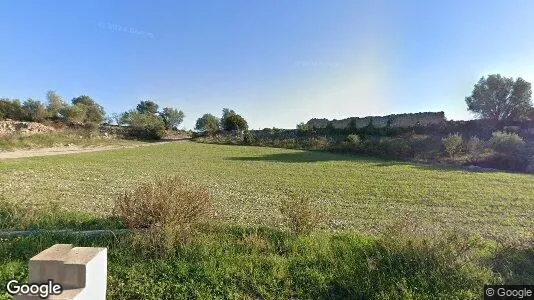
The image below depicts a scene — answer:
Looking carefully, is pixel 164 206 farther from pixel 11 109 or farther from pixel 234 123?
pixel 11 109

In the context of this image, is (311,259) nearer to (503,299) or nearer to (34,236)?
(503,299)

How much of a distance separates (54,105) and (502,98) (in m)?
67.0

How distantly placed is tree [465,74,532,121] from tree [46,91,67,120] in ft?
207

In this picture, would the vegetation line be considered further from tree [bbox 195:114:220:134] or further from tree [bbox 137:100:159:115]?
tree [bbox 137:100:159:115]

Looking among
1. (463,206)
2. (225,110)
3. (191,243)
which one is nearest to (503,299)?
(191,243)

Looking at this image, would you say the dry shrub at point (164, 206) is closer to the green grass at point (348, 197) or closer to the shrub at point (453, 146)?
the green grass at point (348, 197)

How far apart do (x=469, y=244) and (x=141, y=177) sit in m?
11.9

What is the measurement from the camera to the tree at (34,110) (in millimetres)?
47781

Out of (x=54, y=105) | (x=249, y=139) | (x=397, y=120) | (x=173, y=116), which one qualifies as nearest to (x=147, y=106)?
(x=173, y=116)

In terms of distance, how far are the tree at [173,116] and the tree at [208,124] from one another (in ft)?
25.2

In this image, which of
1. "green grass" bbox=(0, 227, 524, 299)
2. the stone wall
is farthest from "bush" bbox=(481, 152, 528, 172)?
"green grass" bbox=(0, 227, 524, 299)

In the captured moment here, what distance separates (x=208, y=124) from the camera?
54344 millimetres

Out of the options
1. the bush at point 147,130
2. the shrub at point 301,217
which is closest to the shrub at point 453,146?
the shrub at point 301,217

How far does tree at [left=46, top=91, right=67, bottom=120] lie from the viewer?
5009cm
